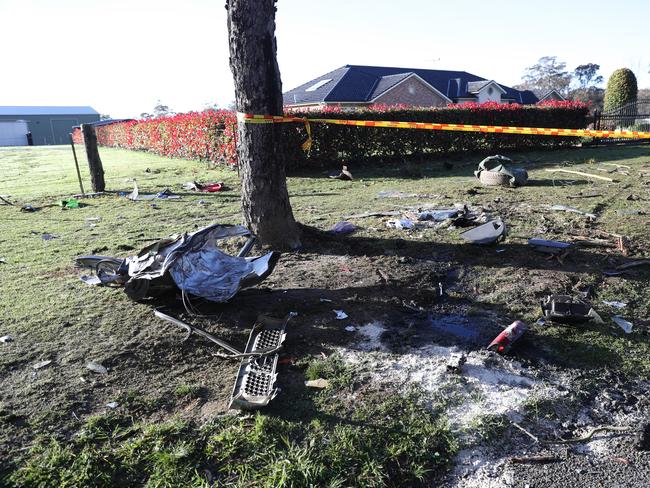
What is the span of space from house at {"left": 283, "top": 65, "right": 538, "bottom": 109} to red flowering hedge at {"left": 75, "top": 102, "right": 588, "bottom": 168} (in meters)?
15.3

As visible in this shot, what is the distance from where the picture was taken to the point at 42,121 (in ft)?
216

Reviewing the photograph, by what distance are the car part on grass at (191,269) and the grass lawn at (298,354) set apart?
19 centimetres

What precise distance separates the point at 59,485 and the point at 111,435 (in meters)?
0.38

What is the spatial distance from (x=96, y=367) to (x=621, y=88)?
36.0 metres

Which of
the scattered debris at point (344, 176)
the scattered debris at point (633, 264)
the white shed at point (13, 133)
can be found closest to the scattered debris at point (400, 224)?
the scattered debris at point (633, 264)

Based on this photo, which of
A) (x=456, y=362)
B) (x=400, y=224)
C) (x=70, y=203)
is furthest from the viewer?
(x=70, y=203)

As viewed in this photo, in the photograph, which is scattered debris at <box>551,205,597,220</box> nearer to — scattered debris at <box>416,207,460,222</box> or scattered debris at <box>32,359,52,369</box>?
scattered debris at <box>416,207,460,222</box>

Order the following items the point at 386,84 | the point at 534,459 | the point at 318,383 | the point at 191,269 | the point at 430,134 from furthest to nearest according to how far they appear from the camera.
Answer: the point at 386,84, the point at 430,134, the point at 191,269, the point at 318,383, the point at 534,459

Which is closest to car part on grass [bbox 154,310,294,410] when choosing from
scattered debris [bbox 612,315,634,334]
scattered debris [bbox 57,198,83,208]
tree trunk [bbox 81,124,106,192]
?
scattered debris [bbox 612,315,634,334]

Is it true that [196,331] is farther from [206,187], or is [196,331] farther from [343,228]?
[206,187]

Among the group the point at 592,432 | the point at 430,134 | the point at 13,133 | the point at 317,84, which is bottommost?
the point at 592,432

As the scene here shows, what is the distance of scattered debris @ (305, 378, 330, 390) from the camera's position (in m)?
3.07

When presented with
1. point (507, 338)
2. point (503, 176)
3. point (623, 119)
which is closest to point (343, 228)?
point (507, 338)

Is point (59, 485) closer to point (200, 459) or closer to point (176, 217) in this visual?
point (200, 459)
